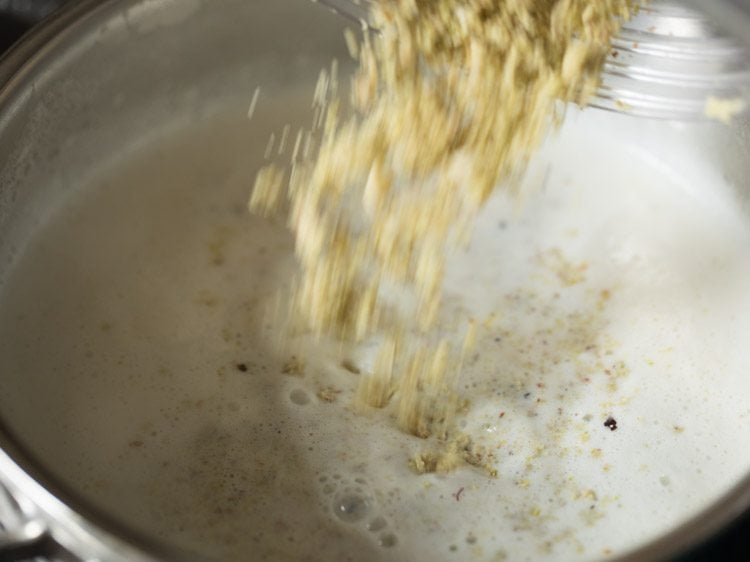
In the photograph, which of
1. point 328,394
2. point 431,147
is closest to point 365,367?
point 328,394

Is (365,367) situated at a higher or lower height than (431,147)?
lower

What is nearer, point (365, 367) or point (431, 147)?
point (431, 147)

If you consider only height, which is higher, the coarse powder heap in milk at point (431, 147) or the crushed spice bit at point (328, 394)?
the coarse powder heap in milk at point (431, 147)

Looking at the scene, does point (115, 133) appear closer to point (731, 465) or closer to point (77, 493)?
point (77, 493)

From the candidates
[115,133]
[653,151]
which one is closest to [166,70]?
[115,133]

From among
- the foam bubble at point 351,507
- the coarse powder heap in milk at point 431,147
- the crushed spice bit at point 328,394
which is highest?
the coarse powder heap in milk at point 431,147

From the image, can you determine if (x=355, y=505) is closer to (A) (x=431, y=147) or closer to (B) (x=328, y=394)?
(B) (x=328, y=394)
